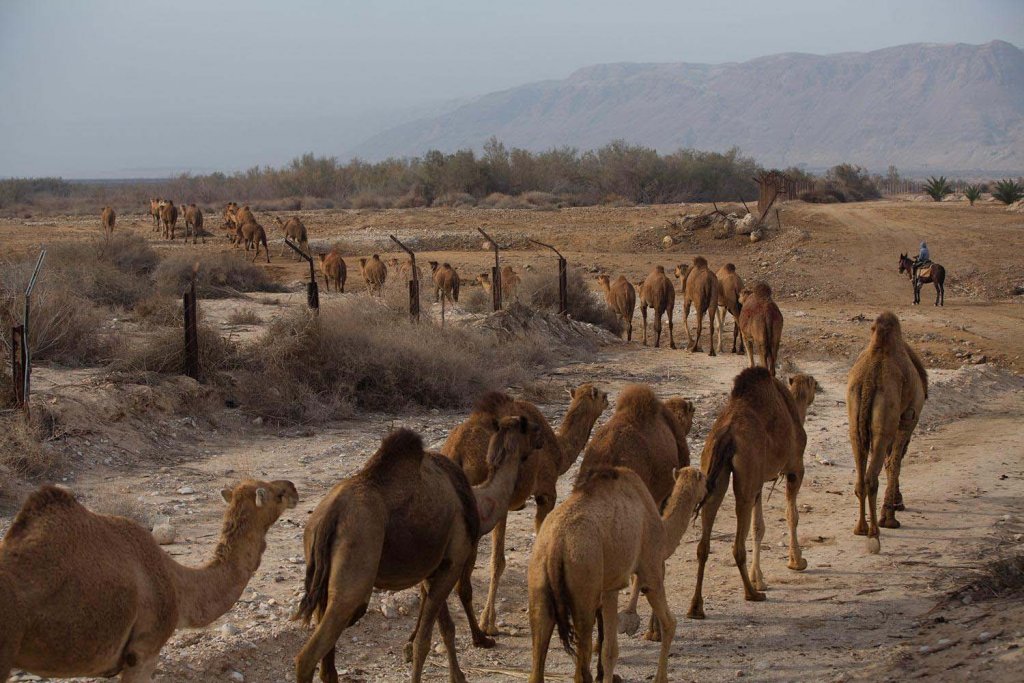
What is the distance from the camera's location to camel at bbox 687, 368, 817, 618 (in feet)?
27.8

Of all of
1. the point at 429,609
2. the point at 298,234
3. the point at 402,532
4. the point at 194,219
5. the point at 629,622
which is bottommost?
the point at 629,622

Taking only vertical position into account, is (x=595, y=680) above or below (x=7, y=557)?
below

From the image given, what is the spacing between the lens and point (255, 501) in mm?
6312

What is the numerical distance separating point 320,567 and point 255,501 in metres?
0.52

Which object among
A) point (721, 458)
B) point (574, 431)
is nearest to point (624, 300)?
point (574, 431)

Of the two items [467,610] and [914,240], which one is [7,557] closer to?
[467,610]

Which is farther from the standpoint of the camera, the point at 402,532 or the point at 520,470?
the point at 520,470

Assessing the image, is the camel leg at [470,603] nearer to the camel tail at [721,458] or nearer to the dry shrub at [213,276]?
the camel tail at [721,458]

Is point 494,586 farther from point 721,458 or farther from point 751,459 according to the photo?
point 751,459

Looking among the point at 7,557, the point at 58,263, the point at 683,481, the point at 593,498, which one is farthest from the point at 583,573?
the point at 58,263

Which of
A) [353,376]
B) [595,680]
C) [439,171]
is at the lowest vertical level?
[595,680]

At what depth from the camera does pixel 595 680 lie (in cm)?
744

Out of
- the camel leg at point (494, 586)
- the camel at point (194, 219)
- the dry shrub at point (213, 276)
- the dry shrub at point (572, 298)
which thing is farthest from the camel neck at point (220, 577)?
the camel at point (194, 219)

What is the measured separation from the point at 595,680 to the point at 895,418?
4.26 meters
